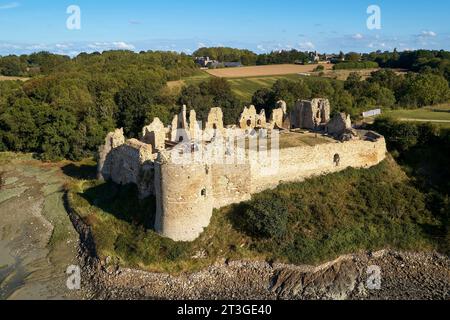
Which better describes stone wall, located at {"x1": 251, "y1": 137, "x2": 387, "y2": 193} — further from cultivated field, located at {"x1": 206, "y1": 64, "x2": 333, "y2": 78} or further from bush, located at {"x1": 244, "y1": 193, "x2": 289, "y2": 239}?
cultivated field, located at {"x1": 206, "y1": 64, "x2": 333, "y2": 78}

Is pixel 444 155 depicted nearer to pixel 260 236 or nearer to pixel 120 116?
pixel 260 236

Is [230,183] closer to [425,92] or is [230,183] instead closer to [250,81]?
[425,92]

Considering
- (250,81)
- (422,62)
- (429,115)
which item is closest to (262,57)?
(250,81)

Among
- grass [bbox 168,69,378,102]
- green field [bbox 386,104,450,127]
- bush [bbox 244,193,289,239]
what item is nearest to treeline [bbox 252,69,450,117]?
green field [bbox 386,104,450,127]

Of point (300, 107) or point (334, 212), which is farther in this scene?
point (300, 107)

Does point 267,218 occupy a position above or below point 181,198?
below

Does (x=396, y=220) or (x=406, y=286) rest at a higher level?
(x=396, y=220)
